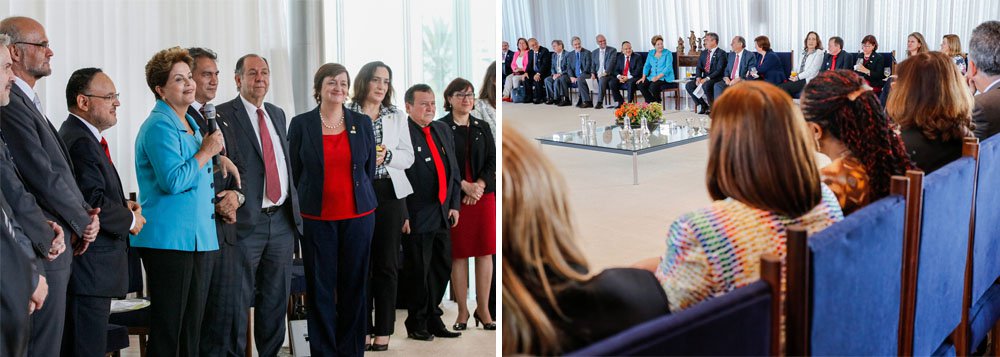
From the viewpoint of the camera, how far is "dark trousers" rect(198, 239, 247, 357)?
3441 mm

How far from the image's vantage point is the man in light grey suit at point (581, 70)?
37.7 ft

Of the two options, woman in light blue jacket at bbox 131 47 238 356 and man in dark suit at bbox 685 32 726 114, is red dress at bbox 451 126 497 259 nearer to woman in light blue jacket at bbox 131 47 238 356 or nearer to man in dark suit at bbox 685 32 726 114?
woman in light blue jacket at bbox 131 47 238 356

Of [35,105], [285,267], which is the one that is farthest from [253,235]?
[35,105]

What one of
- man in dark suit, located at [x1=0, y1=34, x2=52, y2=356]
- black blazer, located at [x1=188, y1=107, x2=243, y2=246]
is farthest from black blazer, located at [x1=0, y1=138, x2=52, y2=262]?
black blazer, located at [x1=188, y1=107, x2=243, y2=246]

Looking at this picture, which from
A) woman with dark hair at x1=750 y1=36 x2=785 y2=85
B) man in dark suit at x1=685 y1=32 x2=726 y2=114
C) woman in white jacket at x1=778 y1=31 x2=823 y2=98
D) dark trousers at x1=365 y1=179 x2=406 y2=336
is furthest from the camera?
man in dark suit at x1=685 y1=32 x2=726 y2=114

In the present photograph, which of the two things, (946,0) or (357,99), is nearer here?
(357,99)

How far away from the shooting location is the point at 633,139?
24.7 feet

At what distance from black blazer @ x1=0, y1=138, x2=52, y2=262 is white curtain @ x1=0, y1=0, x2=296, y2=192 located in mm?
362

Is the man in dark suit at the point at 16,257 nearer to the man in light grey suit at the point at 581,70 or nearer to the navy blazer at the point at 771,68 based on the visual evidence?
the man in light grey suit at the point at 581,70

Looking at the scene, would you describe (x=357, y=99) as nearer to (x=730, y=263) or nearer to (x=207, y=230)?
Answer: (x=207, y=230)

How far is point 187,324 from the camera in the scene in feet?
11.0

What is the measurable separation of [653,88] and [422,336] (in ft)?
27.9

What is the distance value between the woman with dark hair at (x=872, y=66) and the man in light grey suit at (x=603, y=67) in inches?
117

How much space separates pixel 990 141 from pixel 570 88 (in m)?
8.93
